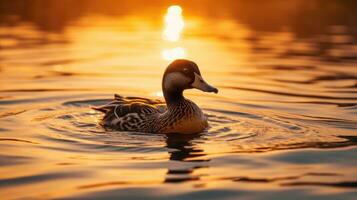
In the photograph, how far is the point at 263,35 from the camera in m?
27.1

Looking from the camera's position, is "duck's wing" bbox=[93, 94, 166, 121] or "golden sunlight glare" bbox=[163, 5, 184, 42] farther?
"golden sunlight glare" bbox=[163, 5, 184, 42]

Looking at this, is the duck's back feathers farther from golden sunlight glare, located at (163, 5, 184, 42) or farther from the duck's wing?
golden sunlight glare, located at (163, 5, 184, 42)

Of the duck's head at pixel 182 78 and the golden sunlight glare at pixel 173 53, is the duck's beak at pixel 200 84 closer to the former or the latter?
the duck's head at pixel 182 78

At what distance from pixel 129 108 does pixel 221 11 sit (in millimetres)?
28399

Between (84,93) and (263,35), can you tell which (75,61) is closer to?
(84,93)

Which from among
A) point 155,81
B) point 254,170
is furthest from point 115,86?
point 254,170

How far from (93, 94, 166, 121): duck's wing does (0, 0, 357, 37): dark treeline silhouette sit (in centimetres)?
1675

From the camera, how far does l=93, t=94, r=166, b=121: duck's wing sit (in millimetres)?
11414

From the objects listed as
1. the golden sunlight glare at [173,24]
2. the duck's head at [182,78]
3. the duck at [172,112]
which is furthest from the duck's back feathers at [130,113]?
the golden sunlight glare at [173,24]

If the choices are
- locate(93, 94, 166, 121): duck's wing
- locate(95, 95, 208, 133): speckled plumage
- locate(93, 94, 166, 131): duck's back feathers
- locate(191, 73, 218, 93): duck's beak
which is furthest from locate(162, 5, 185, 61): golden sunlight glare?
locate(191, 73, 218, 93): duck's beak

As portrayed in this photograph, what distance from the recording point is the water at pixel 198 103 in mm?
8164

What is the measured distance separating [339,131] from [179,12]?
1104 inches

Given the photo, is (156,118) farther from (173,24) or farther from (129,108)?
(173,24)

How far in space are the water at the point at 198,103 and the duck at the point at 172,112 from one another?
0.76 feet
